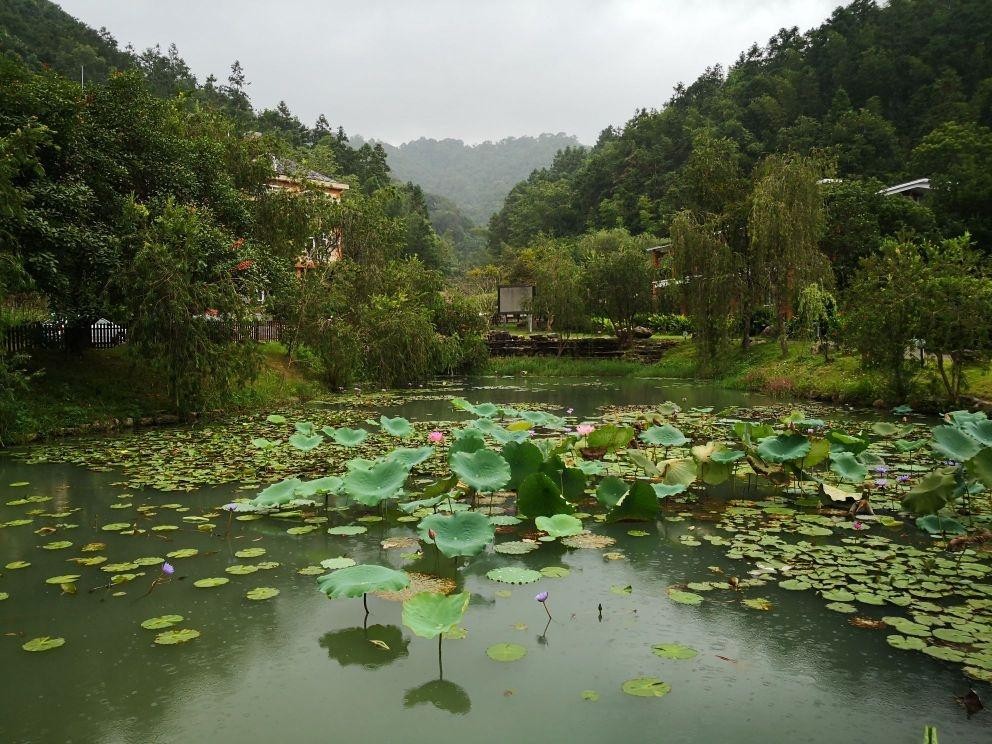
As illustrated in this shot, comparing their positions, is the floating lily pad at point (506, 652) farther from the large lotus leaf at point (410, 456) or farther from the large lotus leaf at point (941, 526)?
the large lotus leaf at point (941, 526)

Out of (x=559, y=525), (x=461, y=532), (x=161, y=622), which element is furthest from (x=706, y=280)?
(x=161, y=622)

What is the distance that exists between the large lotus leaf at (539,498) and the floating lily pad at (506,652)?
1698mm

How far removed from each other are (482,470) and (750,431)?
2.85m

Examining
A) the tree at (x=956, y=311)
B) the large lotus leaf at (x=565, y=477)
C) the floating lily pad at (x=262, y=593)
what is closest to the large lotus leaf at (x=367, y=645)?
the floating lily pad at (x=262, y=593)

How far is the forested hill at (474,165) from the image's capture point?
114m

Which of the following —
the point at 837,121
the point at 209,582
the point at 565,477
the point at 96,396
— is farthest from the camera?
the point at 837,121

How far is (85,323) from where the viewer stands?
11.1 meters

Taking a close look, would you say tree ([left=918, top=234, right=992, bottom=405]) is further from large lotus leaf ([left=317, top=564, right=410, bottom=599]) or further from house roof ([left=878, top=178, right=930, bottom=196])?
house roof ([left=878, top=178, right=930, bottom=196])

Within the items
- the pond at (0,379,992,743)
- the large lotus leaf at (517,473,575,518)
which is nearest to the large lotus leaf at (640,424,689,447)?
the pond at (0,379,992,743)

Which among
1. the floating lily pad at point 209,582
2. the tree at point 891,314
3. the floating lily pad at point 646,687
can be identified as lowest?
the floating lily pad at point 646,687

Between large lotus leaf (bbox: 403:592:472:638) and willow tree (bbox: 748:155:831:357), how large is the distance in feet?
52.0

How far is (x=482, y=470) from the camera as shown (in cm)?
474

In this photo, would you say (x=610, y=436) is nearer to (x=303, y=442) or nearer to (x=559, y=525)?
(x=559, y=525)

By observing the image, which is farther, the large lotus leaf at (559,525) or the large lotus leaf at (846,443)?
the large lotus leaf at (846,443)
